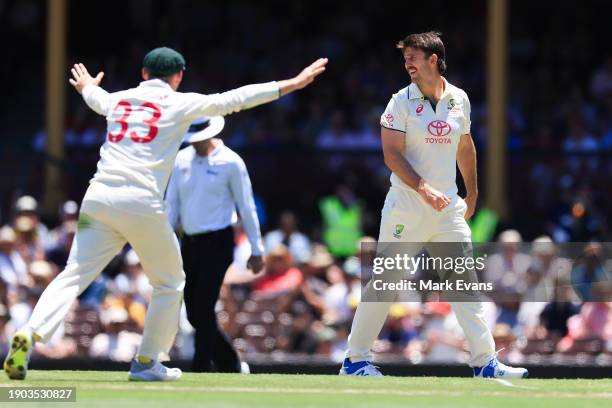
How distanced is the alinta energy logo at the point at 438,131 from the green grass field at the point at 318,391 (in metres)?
1.43

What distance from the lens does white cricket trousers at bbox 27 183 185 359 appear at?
8.57 meters

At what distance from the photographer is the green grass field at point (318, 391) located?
791cm

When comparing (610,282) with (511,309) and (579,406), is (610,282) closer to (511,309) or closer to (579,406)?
(511,309)

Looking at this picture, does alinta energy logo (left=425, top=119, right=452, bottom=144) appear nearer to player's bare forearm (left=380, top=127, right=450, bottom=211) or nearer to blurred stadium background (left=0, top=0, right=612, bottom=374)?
player's bare forearm (left=380, top=127, right=450, bottom=211)

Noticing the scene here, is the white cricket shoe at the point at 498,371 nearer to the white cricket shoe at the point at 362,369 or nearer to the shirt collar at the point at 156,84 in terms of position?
the white cricket shoe at the point at 362,369

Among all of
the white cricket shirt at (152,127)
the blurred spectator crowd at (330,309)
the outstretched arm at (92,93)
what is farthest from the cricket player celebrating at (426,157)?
the blurred spectator crowd at (330,309)

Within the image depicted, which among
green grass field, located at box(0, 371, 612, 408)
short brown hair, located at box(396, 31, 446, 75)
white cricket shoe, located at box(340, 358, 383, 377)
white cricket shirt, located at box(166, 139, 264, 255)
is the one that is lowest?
green grass field, located at box(0, 371, 612, 408)

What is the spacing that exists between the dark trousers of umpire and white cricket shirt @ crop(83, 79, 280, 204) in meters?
1.85

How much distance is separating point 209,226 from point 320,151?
7.21 meters

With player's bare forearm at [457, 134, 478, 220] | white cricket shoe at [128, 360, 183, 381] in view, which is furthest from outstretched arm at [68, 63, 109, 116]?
player's bare forearm at [457, 134, 478, 220]

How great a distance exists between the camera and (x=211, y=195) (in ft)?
34.8

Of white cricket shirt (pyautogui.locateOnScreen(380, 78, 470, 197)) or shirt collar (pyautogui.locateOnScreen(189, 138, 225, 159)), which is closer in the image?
white cricket shirt (pyautogui.locateOnScreen(380, 78, 470, 197))

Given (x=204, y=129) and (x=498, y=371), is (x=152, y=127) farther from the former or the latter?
(x=498, y=371)

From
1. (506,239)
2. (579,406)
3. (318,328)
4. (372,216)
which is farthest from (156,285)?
(372,216)
